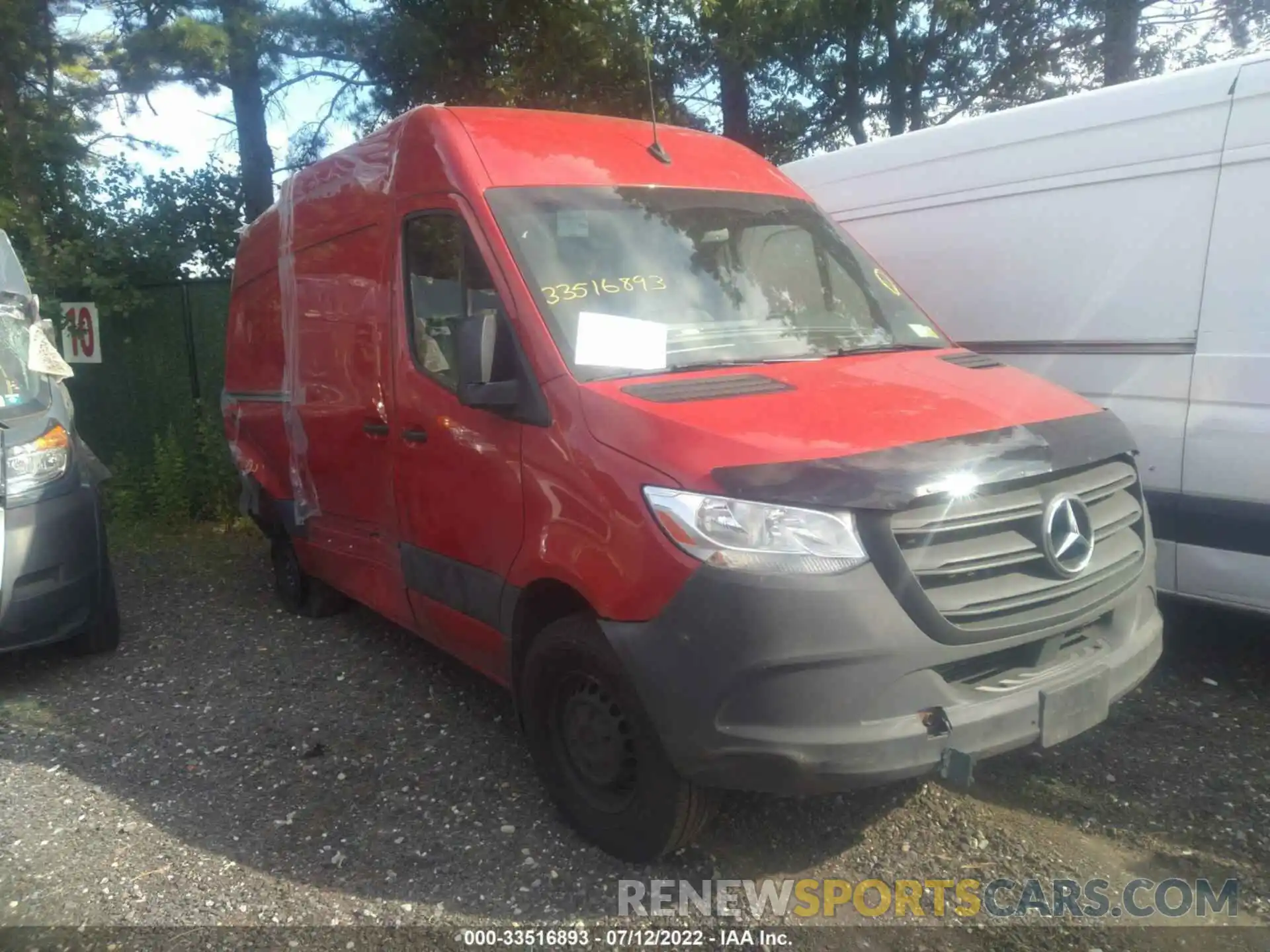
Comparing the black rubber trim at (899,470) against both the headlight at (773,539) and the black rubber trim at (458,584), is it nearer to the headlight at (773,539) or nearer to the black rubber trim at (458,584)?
the headlight at (773,539)

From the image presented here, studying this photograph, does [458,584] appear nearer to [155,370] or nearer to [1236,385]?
[1236,385]

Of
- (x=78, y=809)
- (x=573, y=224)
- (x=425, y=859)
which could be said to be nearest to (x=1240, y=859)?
(x=425, y=859)

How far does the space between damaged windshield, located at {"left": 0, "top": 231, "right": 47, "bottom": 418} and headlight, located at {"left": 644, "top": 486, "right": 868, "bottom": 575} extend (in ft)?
13.0

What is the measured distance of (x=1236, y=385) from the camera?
3.96m

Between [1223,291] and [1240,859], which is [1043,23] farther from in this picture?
[1240,859]

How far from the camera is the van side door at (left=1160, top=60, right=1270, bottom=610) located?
3885 mm

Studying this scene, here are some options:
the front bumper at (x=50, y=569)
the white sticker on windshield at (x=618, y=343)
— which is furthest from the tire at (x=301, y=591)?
the white sticker on windshield at (x=618, y=343)

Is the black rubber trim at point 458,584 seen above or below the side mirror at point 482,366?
below

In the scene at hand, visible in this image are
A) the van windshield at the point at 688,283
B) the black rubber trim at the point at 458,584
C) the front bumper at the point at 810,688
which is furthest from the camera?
the black rubber trim at the point at 458,584

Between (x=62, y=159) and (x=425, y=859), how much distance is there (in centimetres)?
851

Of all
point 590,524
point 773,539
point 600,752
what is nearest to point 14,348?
point 590,524

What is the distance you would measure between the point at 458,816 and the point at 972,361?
2.48 meters

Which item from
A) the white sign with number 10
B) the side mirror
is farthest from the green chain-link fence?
the side mirror

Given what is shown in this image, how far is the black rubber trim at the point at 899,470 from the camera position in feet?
8.82
